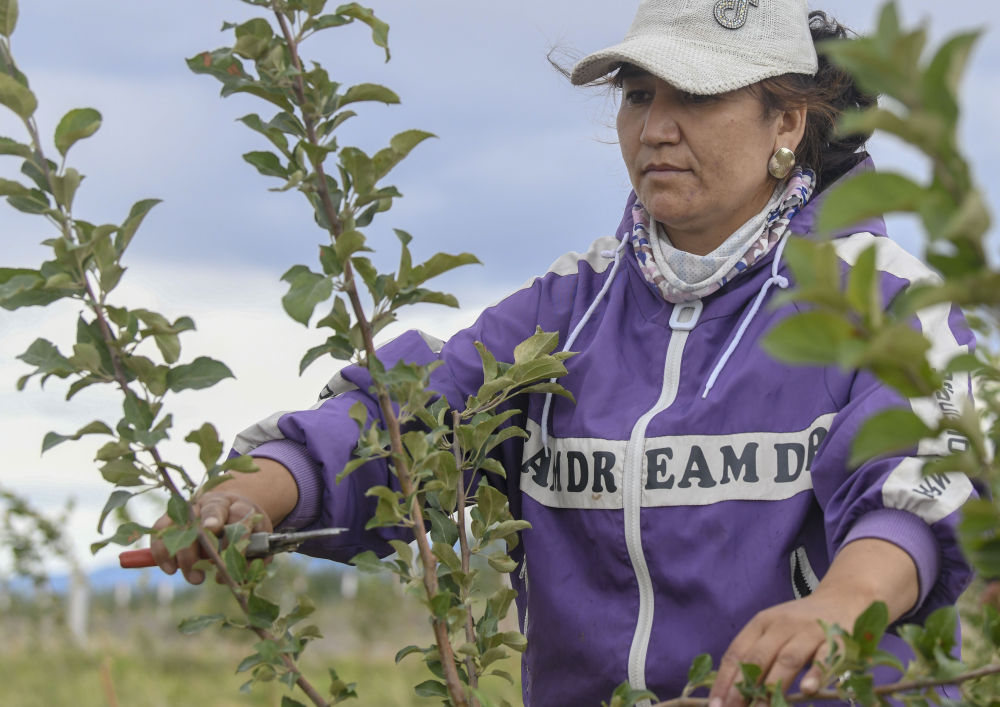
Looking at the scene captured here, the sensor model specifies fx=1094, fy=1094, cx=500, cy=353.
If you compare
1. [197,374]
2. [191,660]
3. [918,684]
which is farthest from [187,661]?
[918,684]

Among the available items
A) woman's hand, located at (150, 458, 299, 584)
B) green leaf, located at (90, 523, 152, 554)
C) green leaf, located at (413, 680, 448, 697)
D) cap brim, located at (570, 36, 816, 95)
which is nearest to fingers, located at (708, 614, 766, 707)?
green leaf, located at (413, 680, 448, 697)

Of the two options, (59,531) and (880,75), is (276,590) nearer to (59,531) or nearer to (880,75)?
(59,531)

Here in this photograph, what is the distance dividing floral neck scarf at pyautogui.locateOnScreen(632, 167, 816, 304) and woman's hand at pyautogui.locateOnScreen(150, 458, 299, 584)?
0.82m

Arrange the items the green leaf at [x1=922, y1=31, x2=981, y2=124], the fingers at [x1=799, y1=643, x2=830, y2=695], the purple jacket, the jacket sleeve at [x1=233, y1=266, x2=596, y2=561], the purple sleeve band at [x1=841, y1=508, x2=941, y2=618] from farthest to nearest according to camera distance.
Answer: the jacket sleeve at [x1=233, y1=266, x2=596, y2=561] → the purple jacket → the purple sleeve band at [x1=841, y1=508, x2=941, y2=618] → the fingers at [x1=799, y1=643, x2=830, y2=695] → the green leaf at [x1=922, y1=31, x2=981, y2=124]

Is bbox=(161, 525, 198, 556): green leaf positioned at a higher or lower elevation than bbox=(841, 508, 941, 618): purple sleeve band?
higher

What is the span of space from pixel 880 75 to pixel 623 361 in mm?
1428

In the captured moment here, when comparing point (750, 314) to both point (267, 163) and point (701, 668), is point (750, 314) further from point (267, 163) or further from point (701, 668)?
point (267, 163)

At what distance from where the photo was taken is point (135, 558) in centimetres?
179

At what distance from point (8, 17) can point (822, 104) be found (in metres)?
1.55

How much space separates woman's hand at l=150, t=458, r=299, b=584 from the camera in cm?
162

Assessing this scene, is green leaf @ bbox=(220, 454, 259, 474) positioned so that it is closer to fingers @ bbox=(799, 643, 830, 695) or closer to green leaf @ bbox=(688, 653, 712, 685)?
green leaf @ bbox=(688, 653, 712, 685)

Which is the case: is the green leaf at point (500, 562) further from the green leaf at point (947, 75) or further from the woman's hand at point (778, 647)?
the green leaf at point (947, 75)

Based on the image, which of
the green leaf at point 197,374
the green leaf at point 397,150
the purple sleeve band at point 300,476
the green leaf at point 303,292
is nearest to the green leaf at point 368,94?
the green leaf at point 397,150

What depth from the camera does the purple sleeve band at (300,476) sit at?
195cm
